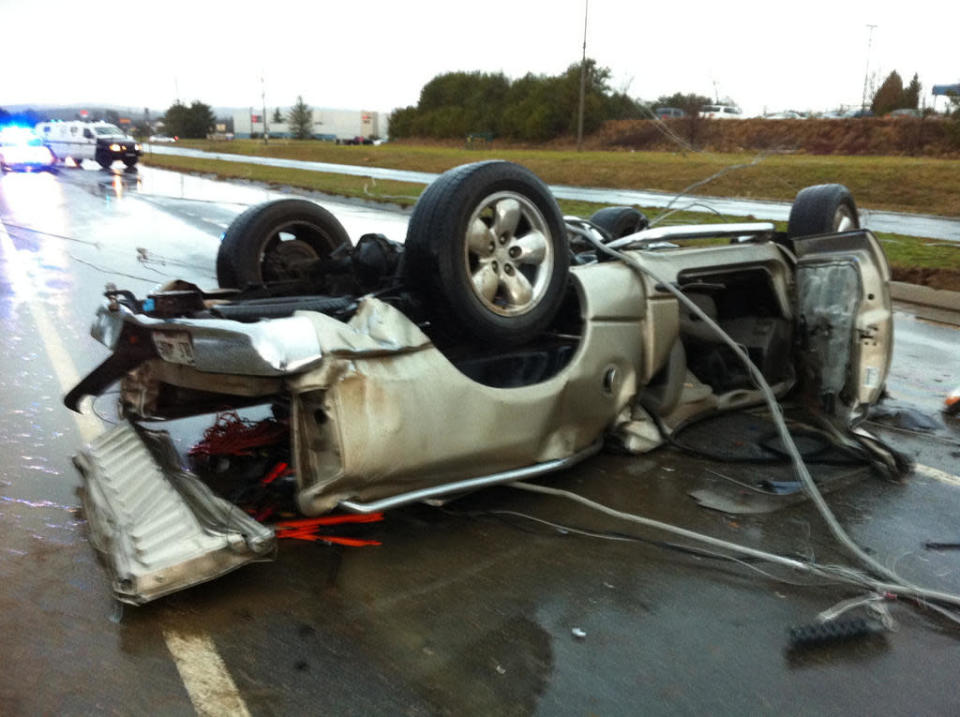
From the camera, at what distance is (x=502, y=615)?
10.1 feet

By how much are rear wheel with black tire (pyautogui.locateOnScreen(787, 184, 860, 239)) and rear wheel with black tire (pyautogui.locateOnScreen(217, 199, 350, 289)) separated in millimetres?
3105

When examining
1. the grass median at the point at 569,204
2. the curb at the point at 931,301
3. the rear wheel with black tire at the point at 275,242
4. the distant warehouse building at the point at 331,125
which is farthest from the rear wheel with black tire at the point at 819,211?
the distant warehouse building at the point at 331,125

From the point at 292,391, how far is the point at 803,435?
325cm

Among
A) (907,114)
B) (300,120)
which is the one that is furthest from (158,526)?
(300,120)

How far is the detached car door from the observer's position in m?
4.52

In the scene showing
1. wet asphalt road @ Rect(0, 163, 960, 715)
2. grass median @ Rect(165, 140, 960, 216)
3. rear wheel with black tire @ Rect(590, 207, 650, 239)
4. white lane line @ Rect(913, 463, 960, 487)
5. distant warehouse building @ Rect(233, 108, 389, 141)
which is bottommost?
wet asphalt road @ Rect(0, 163, 960, 715)

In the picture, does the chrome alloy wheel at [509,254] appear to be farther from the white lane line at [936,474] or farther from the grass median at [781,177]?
the grass median at [781,177]

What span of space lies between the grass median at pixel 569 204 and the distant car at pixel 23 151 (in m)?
4.60

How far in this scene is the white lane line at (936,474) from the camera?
4.50 metres

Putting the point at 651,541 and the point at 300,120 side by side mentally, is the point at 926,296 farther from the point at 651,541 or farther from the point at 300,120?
the point at 300,120

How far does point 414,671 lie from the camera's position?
8.87ft

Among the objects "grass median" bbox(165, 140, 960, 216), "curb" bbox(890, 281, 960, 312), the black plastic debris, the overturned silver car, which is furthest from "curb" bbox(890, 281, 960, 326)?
"grass median" bbox(165, 140, 960, 216)

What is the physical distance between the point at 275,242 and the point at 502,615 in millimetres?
2760

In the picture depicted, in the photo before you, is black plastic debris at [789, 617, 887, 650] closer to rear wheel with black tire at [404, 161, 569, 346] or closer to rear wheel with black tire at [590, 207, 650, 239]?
rear wheel with black tire at [404, 161, 569, 346]
